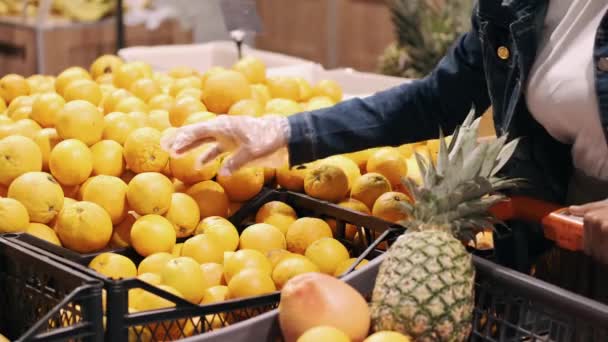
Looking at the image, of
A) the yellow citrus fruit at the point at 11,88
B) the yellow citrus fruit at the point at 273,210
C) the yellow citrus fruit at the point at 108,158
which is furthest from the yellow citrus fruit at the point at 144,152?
the yellow citrus fruit at the point at 11,88

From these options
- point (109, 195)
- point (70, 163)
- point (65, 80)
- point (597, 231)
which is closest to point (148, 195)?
point (109, 195)

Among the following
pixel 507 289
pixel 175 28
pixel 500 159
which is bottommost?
pixel 175 28

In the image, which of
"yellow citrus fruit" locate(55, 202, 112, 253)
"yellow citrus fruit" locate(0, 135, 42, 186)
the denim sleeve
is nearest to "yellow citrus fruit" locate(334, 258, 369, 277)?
the denim sleeve

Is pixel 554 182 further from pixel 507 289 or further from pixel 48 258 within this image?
pixel 48 258

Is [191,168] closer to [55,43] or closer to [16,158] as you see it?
[16,158]

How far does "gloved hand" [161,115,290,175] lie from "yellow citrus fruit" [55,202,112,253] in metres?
0.19

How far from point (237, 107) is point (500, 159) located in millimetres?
835

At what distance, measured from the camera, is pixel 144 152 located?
1.85 m

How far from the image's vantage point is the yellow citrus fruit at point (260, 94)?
7.42ft

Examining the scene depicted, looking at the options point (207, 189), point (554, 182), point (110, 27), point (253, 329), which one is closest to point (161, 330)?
point (253, 329)

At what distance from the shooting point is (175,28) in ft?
19.3

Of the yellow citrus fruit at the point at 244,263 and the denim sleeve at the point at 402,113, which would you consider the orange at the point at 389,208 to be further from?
the yellow citrus fruit at the point at 244,263

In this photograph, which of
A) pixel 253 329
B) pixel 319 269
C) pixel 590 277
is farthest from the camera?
pixel 319 269

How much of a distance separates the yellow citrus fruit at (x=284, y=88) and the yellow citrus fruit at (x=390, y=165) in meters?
0.50
